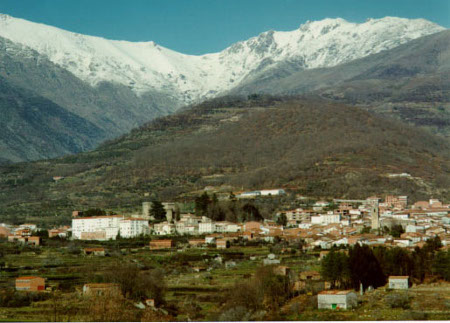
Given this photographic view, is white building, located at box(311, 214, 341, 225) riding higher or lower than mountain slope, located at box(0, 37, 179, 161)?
lower

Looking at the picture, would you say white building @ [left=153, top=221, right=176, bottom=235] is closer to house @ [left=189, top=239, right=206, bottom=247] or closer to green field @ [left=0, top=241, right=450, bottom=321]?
house @ [left=189, top=239, right=206, bottom=247]

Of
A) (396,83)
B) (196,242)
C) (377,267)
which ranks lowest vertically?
(377,267)

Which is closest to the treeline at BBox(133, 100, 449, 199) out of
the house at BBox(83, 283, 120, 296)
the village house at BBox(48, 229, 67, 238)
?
the village house at BBox(48, 229, 67, 238)

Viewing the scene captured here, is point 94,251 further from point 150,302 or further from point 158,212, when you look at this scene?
point 158,212

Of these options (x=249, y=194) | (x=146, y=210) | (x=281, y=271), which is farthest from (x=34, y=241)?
(x=249, y=194)

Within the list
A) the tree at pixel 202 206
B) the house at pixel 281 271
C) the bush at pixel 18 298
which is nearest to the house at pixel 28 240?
the tree at pixel 202 206

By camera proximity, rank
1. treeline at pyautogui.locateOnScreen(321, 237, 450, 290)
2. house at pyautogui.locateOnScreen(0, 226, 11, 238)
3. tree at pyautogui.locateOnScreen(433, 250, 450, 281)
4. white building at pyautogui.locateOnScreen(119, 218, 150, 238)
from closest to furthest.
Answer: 1. treeline at pyautogui.locateOnScreen(321, 237, 450, 290)
2. tree at pyautogui.locateOnScreen(433, 250, 450, 281)
3. house at pyautogui.locateOnScreen(0, 226, 11, 238)
4. white building at pyautogui.locateOnScreen(119, 218, 150, 238)
